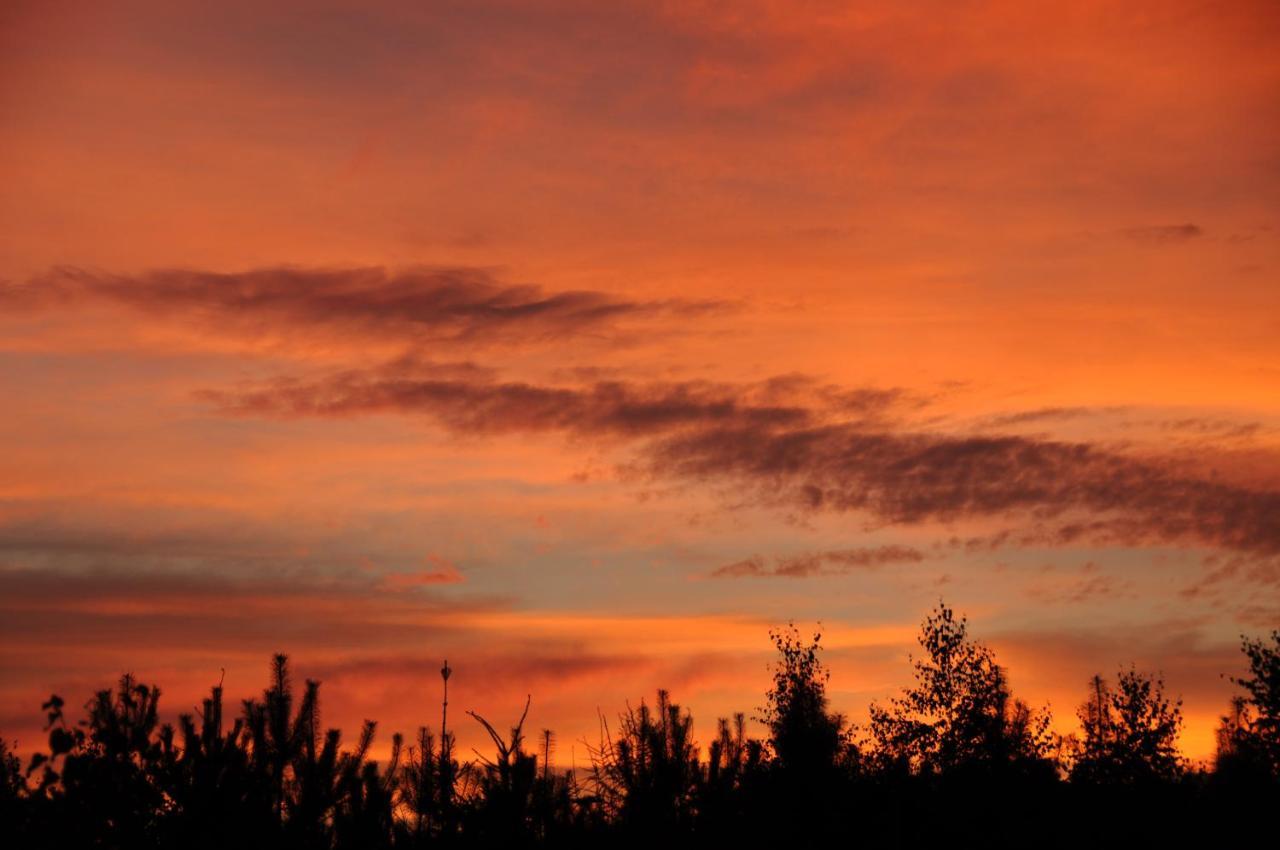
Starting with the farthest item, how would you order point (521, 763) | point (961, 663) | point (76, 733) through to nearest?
point (961, 663)
point (521, 763)
point (76, 733)

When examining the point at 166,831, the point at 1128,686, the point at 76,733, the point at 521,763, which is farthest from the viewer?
the point at 1128,686

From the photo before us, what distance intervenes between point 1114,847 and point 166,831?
43.3 metres

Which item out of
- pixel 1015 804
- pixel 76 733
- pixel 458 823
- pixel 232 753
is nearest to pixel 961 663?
pixel 1015 804

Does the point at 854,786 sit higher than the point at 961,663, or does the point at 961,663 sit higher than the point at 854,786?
the point at 961,663

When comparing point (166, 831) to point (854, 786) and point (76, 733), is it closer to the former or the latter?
point (76, 733)

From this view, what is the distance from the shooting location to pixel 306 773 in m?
32.9

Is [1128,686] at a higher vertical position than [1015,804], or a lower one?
higher

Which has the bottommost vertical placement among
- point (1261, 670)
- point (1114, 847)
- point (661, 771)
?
point (1114, 847)

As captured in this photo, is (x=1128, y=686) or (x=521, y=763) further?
Answer: (x=1128, y=686)

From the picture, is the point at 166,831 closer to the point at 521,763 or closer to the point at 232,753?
the point at 232,753

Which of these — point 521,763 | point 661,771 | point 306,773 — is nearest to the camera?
point 521,763

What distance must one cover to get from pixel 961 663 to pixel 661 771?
39.5 m

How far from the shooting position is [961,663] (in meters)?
72.1

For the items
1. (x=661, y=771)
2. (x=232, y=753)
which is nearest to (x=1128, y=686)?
(x=661, y=771)
